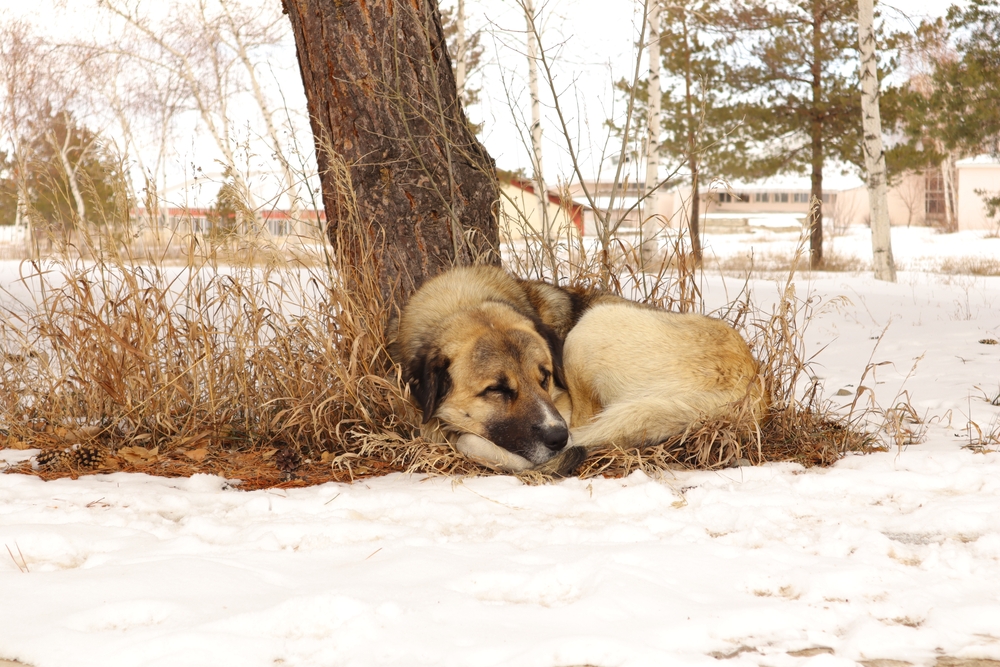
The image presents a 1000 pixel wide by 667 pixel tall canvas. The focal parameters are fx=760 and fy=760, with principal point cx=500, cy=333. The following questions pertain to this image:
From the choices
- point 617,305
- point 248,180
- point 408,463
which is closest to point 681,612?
point 408,463

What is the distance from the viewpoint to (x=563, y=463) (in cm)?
347

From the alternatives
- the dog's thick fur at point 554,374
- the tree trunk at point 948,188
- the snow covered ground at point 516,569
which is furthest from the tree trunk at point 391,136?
the tree trunk at point 948,188

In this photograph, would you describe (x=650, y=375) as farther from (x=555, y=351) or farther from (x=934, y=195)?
(x=934, y=195)

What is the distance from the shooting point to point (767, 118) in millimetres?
20062

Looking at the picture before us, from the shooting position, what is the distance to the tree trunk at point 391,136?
461cm

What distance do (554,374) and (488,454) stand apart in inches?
21.3

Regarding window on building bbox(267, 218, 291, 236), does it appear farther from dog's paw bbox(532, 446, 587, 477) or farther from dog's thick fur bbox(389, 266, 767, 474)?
dog's paw bbox(532, 446, 587, 477)

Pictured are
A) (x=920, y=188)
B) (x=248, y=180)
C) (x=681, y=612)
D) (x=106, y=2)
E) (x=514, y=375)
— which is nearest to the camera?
(x=681, y=612)

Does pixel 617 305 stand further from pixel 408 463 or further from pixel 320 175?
pixel 320 175

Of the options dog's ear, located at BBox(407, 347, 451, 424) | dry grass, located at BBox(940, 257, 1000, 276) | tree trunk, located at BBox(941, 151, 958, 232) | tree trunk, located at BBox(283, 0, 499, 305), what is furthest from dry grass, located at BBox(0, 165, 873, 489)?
tree trunk, located at BBox(941, 151, 958, 232)

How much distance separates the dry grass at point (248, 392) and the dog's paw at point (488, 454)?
8cm

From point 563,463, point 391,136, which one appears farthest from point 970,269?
point 563,463

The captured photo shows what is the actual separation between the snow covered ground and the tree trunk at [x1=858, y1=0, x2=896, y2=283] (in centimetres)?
1172

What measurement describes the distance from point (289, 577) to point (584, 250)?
316 centimetres
